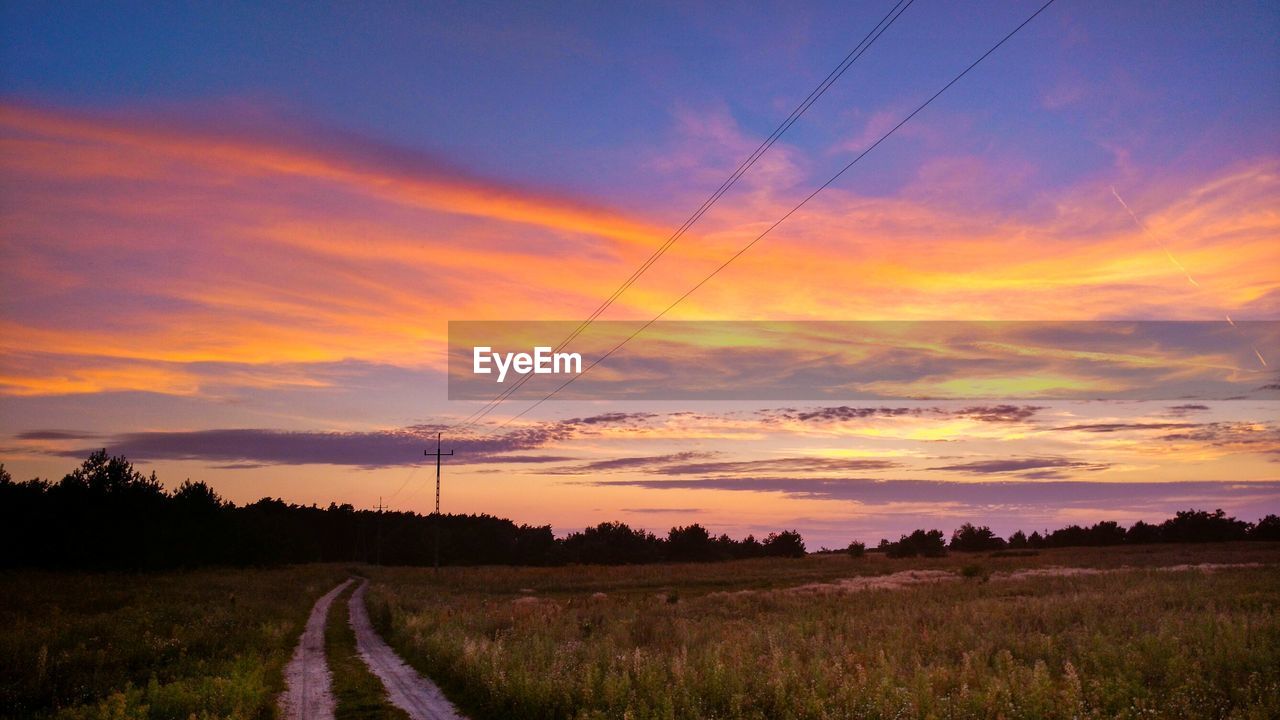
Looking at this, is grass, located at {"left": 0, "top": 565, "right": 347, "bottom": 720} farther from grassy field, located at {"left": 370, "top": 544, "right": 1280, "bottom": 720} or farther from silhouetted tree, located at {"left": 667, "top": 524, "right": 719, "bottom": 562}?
silhouetted tree, located at {"left": 667, "top": 524, "right": 719, "bottom": 562}

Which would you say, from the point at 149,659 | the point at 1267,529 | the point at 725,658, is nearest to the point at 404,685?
the point at 725,658

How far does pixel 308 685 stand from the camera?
61.4 ft

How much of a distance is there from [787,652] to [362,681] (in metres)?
10.8

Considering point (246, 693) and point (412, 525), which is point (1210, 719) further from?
point (412, 525)

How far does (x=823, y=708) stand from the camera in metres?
12.5

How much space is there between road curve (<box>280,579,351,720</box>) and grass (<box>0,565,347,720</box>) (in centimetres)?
33

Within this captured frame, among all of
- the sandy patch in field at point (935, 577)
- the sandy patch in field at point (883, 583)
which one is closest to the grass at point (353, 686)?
the sandy patch in field at point (935, 577)

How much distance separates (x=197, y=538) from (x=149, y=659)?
8695cm

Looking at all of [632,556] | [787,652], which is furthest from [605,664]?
[632,556]

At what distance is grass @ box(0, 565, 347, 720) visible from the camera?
15.2 m

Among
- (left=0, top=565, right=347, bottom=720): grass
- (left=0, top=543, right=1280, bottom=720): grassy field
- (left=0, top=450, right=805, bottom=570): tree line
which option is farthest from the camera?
(left=0, top=450, right=805, bottom=570): tree line

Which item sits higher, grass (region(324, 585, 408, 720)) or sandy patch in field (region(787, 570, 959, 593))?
grass (region(324, 585, 408, 720))

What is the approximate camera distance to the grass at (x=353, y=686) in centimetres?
1558

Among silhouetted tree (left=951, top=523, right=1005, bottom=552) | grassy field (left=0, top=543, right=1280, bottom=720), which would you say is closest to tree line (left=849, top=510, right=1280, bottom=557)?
silhouetted tree (left=951, top=523, right=1005, bottom=552)
